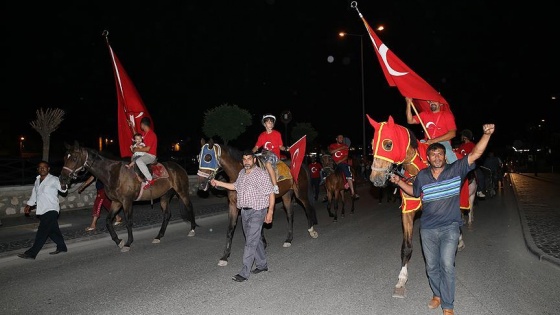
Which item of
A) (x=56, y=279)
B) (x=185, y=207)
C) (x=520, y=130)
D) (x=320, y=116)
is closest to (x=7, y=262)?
(x=56, y=279)

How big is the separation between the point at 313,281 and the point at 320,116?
43275 mm

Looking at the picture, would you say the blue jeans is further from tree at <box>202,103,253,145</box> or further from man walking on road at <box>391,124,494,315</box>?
tree at <box>202,103,253,145</box>

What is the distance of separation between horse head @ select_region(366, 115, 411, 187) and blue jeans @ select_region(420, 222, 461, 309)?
858mm

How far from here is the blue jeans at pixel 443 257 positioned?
4.60m

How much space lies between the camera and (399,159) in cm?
545

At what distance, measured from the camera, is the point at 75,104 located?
3058 centimetres

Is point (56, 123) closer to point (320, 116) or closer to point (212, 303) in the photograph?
point (212, 303)

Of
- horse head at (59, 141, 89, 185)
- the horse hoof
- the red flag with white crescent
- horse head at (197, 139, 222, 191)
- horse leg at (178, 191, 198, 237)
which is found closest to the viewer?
the horse hoof

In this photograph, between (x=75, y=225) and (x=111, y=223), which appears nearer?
(x=111, y=223)

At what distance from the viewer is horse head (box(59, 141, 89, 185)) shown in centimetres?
874

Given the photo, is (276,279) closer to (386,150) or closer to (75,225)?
(386,150)

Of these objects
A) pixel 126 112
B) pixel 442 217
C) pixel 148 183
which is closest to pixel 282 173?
pixel 148 183

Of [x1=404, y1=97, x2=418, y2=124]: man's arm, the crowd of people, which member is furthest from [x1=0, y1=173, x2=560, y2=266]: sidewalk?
[x1=404, y1=97, x2=418, y2=124]: man's arm

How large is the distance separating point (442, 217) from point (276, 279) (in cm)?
287
